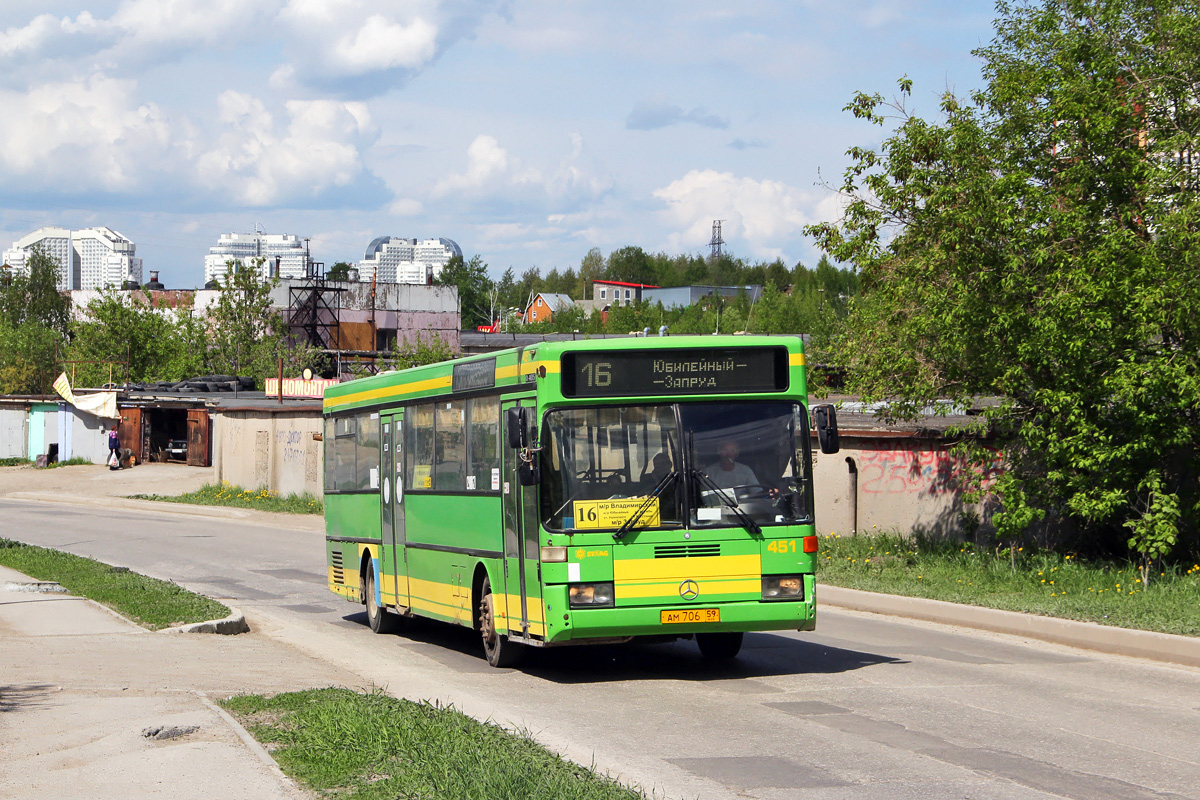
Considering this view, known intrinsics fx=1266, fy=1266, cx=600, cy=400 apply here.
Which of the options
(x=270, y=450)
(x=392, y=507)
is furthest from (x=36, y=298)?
(x=392, y=507)

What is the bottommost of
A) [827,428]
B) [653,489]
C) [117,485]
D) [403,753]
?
[403,753]

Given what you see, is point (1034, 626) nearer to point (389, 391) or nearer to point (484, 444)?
point (484, 444)

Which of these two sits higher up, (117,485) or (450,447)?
(450,447)

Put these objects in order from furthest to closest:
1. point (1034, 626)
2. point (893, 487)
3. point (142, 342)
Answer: point (142, 342) → point (893, 487) → point (1034, 626)

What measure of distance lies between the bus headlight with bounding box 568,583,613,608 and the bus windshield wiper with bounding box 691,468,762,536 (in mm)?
1211

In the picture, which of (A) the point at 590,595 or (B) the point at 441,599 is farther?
(B) the point at 441,599

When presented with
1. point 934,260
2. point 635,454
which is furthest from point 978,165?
point 635,454

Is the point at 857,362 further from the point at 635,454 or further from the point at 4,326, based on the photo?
the point at 4,326

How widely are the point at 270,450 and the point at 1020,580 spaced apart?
99.9 ft

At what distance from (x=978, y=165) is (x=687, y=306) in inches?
5750

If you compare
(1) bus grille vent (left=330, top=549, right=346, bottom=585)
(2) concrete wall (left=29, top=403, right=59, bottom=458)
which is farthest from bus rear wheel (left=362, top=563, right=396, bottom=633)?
(2) concrete wall (left=29, top=403, right=59, bottom=458)

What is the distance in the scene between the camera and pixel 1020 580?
53.8 ft

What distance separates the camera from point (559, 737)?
866 centimetres

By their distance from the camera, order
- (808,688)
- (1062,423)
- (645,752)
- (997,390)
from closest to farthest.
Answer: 1. (645,752)
2. (808,688)
3. (1062,423)
4. (997,390)
